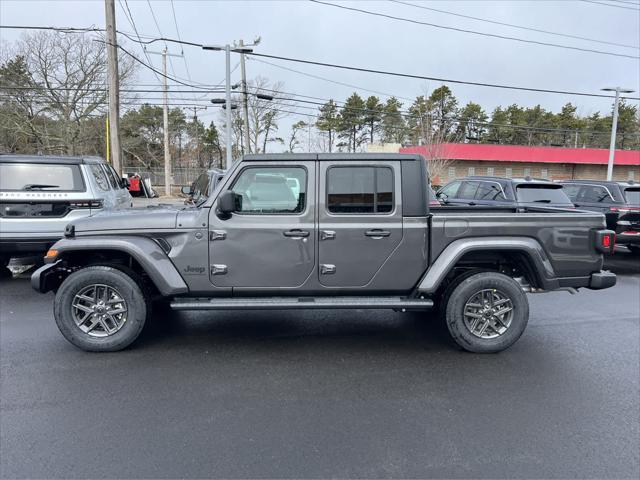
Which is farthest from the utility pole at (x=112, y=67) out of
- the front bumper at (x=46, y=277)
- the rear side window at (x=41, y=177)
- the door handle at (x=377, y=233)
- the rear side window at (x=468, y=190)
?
the door handle at (x=377, y=233)

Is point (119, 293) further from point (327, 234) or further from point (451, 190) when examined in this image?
point (451, 190)

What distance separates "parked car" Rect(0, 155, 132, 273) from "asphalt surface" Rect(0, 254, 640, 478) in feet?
5.23

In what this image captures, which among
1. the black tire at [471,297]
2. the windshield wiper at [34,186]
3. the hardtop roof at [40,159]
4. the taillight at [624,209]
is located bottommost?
the black tire at [471,297]

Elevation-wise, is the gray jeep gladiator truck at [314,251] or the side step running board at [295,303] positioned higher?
the gray jeep gladiator truck at [314,251]

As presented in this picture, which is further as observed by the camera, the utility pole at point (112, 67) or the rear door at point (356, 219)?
the utility pole at point (112, 67)

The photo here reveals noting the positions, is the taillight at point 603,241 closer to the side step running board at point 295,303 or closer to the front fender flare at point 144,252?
the side step running board at point 295,303

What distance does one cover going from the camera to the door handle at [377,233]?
4219 millimetres

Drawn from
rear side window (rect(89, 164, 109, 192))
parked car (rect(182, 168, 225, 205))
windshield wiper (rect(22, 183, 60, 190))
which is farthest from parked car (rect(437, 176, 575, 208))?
windshield wiper (rect(22, 183, 60, 190))

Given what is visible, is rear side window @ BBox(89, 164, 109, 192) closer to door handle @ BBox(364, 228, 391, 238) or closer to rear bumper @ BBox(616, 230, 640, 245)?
door handle @ BBox(364, 228, 391, 238)

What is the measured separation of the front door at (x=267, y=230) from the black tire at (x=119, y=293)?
0.76 m

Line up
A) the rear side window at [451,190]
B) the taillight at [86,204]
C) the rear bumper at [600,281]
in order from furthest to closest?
the rear side window at [451,190], the taillight at [86,204], the rear bumper at [600,281]

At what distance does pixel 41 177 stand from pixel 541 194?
9.44 meters

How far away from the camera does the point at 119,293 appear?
4203 mm

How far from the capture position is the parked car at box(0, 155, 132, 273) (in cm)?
651
